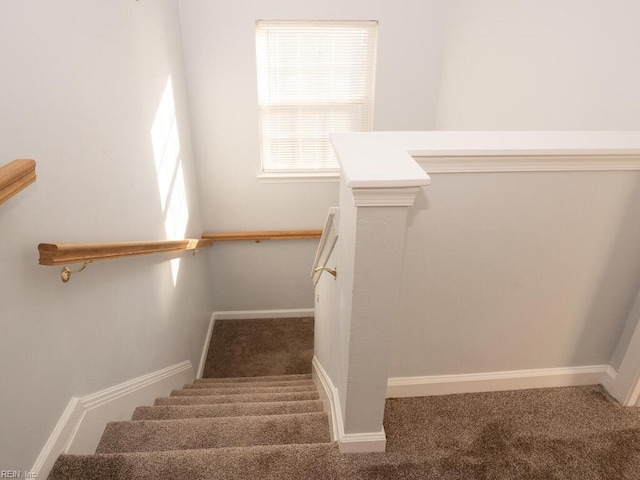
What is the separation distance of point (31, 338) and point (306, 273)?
3.28 metres

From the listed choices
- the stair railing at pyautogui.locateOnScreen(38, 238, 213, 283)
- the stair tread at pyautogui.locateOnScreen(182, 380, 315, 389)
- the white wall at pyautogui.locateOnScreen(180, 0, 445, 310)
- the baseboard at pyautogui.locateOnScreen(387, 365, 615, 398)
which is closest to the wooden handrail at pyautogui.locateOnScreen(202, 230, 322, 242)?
the white wall at pyautogui.locateOnScreen(180, 0, 445, 310)

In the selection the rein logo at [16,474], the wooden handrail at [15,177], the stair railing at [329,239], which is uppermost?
the wooden handrail at [15,177]

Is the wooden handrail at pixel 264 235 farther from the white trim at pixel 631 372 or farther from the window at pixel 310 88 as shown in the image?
the white trim at pixel 631 372

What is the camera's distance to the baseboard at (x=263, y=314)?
461 cm

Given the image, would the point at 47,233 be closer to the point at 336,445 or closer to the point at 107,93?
the point at 107,93

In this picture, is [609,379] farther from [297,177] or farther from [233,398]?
[297,177]

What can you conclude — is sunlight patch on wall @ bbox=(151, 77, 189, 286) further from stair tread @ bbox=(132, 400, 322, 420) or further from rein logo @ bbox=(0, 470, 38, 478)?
rein logo @ bbox=(0, 470, 38, 478)

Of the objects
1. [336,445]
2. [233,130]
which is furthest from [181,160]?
[336,445]

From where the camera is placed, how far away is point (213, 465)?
145 cm

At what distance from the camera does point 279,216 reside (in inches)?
164

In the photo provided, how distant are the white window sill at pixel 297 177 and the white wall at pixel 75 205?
4.82 ft

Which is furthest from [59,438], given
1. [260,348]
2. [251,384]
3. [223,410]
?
[260,348]

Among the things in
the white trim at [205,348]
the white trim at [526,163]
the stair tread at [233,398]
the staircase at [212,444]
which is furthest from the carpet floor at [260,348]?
the white trim at [526,163]

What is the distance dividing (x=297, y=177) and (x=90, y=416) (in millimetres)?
2768
